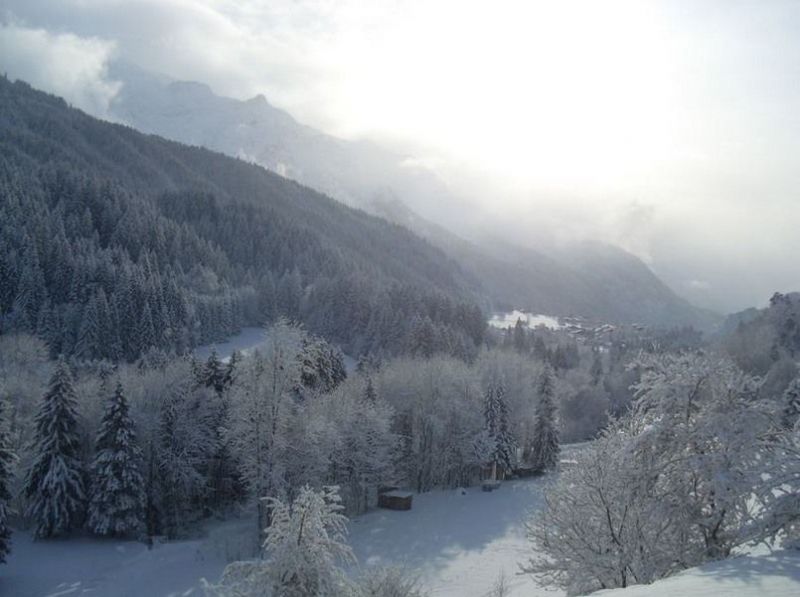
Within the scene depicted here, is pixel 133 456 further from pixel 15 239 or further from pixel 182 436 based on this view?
pixel 15 239

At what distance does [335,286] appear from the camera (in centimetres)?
12962

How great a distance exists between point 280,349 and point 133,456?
534 inches

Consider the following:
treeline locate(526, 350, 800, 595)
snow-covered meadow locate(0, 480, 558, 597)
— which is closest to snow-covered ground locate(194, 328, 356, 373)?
snow-covered meadow locate(0, 480, 558, 597)

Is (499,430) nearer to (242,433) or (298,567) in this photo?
(242,433)

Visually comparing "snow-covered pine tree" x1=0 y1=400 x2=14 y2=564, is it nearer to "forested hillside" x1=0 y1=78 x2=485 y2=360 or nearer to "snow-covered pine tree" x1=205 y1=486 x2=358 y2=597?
"snow-covered pine tree" x1=205 y1=486 x2=358 y2=597

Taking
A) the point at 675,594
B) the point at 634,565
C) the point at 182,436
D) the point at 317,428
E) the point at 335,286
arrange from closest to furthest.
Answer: the point at 675,594, the point at 634,565, the point at 317,428, the point at 182,436, the point at 335,286

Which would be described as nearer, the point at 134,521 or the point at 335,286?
the point at 134,521

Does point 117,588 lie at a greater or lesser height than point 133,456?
lesser

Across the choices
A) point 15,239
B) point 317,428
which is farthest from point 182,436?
point 15,239

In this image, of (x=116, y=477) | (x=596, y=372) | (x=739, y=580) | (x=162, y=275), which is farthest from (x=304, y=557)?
(x=596, y=372)

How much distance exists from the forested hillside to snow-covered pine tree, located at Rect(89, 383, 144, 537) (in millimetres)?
49963

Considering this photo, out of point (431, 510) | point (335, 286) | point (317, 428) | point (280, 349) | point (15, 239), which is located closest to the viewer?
point (280, 349)

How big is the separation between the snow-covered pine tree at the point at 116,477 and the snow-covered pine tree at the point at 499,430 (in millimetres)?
32296

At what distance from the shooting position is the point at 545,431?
65062mm
